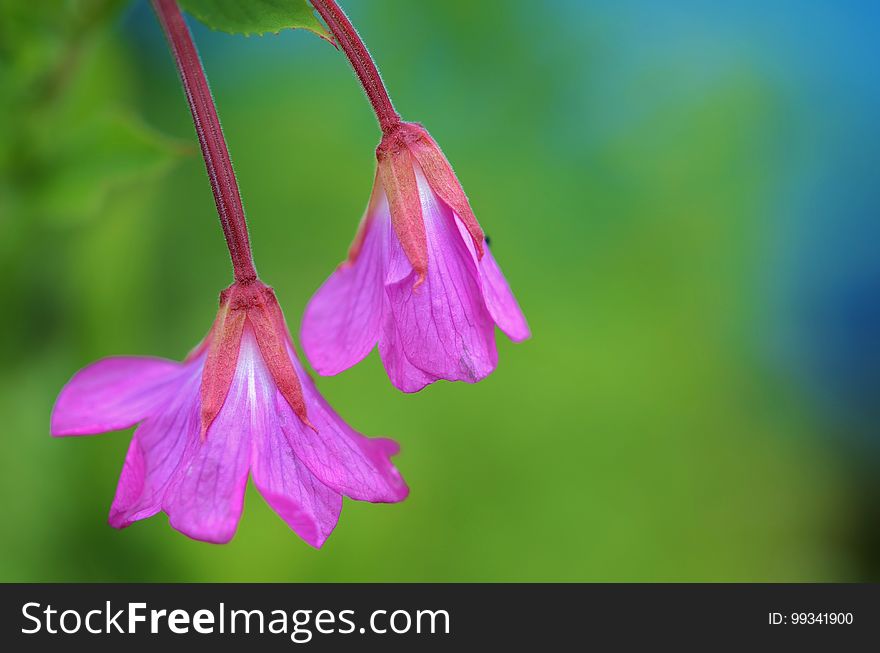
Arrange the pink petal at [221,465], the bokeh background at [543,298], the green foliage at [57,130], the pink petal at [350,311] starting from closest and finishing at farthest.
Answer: the pink petal at [221,465], the pink petal at [350,311], the green foliage at [57,130], the bokeh background at [543,298]

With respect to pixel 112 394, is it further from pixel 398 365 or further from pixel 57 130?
pixel 57 130

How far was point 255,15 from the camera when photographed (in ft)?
3.08

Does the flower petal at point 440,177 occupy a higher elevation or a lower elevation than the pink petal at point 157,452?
higher

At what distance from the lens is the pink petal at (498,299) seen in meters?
0.91

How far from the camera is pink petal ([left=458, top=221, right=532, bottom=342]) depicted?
915 millimetres

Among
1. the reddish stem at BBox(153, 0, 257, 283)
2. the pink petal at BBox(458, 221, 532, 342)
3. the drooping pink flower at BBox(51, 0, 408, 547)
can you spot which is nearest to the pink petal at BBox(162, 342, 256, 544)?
the drooping pink flower at BBox(51, 0, 408, 547)

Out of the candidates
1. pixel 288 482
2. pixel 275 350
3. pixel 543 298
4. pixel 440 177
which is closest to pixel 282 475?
pixel 288 482

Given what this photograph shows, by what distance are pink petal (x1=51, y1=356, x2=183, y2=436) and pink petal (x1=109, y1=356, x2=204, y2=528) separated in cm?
2

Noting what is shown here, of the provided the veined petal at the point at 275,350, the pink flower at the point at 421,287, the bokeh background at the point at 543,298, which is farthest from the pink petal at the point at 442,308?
the bokeh background at the point at 543,298

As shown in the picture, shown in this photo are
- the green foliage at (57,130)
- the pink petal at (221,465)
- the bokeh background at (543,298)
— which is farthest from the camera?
the bokeh background at (543,298)

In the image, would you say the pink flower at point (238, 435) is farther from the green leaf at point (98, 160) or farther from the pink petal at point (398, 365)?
the green leaf at point (98, 160)

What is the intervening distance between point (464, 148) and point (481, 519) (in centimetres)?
104

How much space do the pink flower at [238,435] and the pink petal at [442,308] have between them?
0.11 metres

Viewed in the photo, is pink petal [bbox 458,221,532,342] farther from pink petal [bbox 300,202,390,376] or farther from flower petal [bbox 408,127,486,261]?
pink petal [bbox 300,202,390,376]
